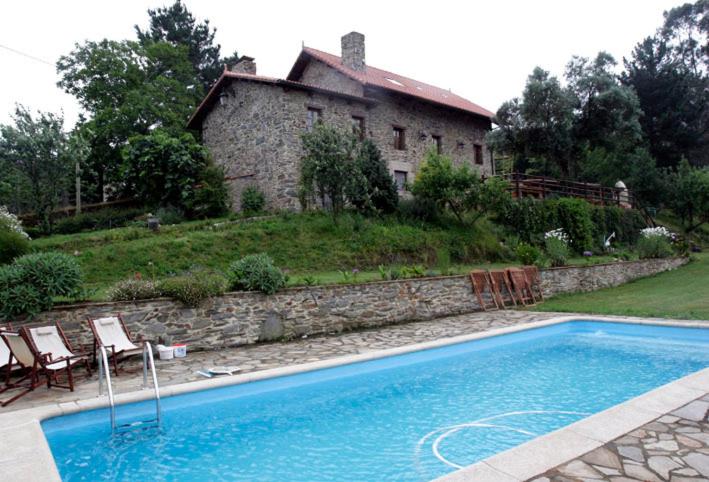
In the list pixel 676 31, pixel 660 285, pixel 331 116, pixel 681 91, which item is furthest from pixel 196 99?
pixel 676 31

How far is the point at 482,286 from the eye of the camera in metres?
11.7

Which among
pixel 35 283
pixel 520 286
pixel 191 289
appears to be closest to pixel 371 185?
pixel 520 286

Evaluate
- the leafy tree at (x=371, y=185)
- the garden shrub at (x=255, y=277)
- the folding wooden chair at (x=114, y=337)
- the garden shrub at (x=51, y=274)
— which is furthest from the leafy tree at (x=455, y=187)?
the garden shrub at (x=51, y=274)

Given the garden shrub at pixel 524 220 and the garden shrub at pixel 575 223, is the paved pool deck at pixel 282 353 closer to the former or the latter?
the garden shrub at pixel 524 220

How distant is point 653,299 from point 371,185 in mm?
8707

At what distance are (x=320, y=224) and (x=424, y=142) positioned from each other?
29.8ft

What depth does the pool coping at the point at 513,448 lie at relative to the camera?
2.92 metres

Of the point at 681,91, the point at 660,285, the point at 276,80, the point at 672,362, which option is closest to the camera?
the point at 672,362

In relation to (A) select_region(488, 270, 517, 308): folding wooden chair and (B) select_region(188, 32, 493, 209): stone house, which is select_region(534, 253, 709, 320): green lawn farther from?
(B) select_region(188, 32, 493, 209): stone house

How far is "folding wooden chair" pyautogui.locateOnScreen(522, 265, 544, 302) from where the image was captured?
41.7 ft

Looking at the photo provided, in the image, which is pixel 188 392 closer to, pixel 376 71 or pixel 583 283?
pixel 583 283

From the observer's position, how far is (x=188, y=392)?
5250 millimetres

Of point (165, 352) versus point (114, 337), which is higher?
point (114, 337)

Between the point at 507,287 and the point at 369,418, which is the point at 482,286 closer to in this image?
the point at 507,287
